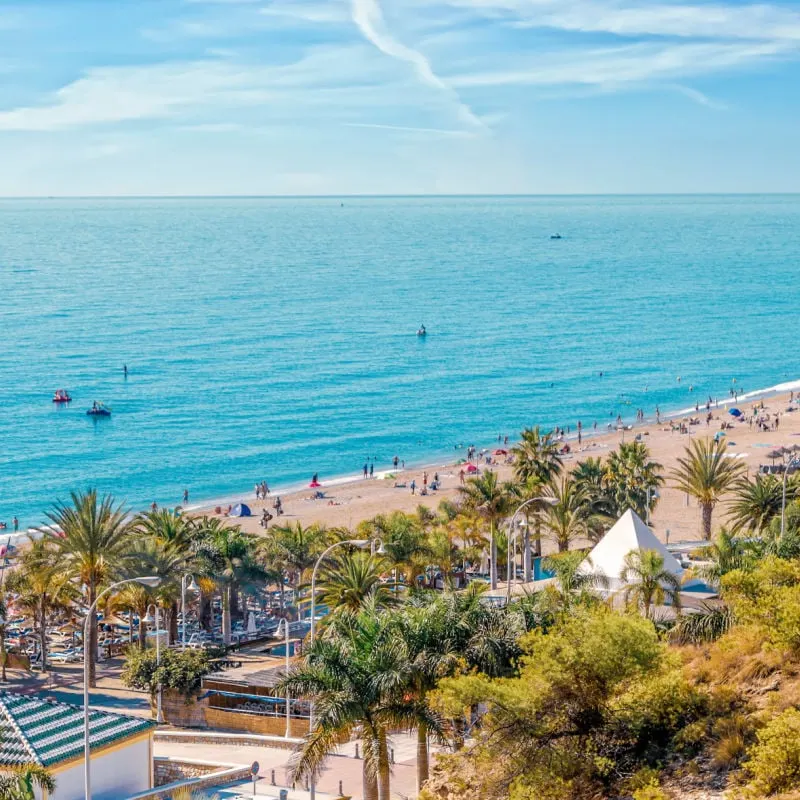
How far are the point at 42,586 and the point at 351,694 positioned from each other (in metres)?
20.4

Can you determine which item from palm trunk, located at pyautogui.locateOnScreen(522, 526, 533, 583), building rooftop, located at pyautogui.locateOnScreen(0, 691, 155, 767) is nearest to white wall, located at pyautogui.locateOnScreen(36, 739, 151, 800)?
building rooftop, located at pyautogui.locateOnScreen(0, 691, 155, 767)

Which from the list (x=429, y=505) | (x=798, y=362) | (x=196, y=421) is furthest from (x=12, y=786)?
(x=798, y=362)

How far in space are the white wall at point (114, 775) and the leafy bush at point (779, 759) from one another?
1470 centimetres

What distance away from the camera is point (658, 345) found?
433 ft

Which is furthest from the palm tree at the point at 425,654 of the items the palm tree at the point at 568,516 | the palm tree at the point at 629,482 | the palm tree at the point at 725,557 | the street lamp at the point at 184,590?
the palm tree at the point at 629,482

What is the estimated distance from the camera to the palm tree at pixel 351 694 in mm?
21438

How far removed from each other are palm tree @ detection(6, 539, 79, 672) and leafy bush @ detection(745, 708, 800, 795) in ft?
83.9

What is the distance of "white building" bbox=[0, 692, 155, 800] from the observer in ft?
83.9

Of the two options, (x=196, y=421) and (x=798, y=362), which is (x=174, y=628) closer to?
(x=196, y=421)

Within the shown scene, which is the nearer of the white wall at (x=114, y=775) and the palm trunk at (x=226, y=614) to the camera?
the white wall at (x=114, y=775)

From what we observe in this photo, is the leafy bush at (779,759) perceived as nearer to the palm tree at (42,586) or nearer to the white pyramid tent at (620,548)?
the white pyramid tent at (620,548)

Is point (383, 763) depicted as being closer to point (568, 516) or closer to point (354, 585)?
point (354, 585)

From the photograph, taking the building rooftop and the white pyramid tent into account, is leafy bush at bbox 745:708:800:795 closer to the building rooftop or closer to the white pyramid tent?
the building rooftop

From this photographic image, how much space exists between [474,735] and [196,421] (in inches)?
2918
